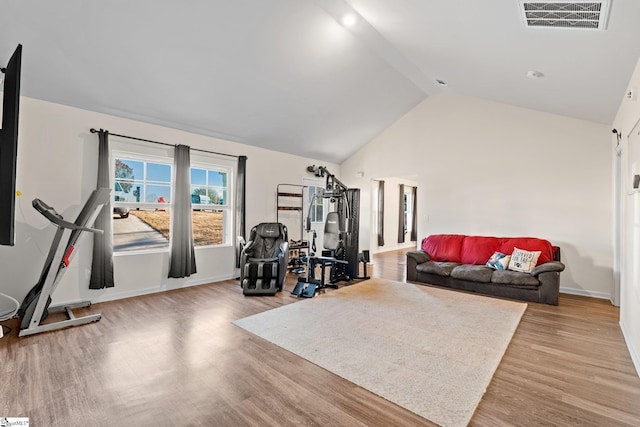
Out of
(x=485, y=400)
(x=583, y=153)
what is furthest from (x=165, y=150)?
(x=583, y=153)

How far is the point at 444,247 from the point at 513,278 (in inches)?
52.4

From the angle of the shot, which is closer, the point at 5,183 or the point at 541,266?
the point at 5,183

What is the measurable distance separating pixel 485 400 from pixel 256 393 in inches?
59.6

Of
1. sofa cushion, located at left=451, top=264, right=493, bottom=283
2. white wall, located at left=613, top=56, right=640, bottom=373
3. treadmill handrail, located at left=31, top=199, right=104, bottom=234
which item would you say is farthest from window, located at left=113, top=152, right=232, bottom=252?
white wall, located at left=613, top=56, right=640, bottom=373

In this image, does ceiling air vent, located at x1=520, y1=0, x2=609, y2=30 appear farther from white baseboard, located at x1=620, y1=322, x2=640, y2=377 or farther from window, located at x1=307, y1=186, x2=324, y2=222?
window, located at x1=307, y1=186, x2=324, y2=222

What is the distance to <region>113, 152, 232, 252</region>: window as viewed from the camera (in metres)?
4.25

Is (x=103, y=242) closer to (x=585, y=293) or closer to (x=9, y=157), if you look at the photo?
(x=9, y=157)

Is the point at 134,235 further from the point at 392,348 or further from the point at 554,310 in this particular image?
the point at 554,310

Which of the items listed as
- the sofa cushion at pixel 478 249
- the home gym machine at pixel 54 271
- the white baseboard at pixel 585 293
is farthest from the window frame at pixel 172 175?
the white baseboard at pixel 585 293

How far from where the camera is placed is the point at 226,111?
179 inches

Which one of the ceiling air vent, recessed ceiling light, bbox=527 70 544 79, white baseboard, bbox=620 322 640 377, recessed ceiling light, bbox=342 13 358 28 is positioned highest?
recessed ceiling light, bbox=342 13 358 28

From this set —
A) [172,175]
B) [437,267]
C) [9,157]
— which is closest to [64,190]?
[172,175]

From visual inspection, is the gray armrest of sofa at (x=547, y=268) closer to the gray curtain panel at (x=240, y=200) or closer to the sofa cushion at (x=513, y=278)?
the sofa cushion at (x=513, y=278)

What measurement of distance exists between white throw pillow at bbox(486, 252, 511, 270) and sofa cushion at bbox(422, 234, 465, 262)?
60cm
